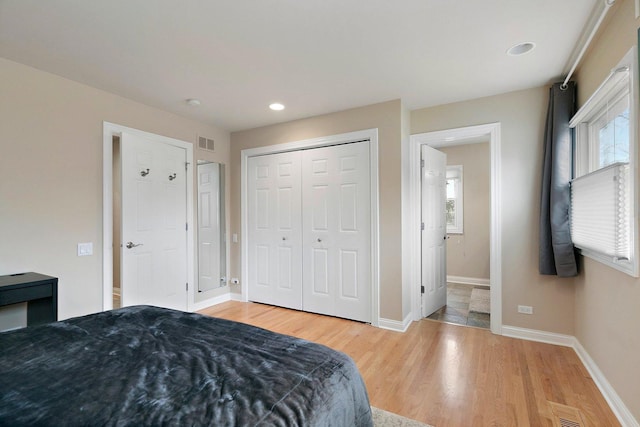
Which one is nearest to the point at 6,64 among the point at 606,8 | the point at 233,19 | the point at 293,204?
the point at 233,19

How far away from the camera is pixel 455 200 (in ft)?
18.5

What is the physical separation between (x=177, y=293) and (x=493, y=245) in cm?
370

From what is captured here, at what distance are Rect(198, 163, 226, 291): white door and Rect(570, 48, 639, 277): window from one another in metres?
4.09

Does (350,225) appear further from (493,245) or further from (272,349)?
(272,349)

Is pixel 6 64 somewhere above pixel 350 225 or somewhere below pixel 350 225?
above

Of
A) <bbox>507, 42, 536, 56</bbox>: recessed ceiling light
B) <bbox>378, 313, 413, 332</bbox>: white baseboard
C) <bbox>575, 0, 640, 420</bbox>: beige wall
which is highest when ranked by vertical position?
<bbox>507, 42, 536, 56</bbox>: recessed ceiling light

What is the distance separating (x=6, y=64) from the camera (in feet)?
7.98

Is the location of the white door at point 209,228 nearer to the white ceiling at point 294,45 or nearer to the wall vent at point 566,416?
the white ceiling at point 294,45

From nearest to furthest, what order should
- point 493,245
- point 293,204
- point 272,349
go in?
point 272,349 < point 493,245 < point 293,204

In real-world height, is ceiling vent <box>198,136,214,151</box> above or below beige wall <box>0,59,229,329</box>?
above

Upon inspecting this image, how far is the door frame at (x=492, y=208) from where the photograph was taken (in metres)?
3.15

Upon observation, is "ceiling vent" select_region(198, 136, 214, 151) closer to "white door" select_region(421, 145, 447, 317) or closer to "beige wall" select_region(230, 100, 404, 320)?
"beige wall" select_region(230, 100, 404, 320)

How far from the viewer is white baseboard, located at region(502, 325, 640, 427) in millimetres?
1806

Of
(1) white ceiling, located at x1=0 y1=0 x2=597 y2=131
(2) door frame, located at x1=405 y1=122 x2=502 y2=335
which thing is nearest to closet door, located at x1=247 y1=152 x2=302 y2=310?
(1) white ceiling, located at x1=0 y1=0 x2=597 y2=131
